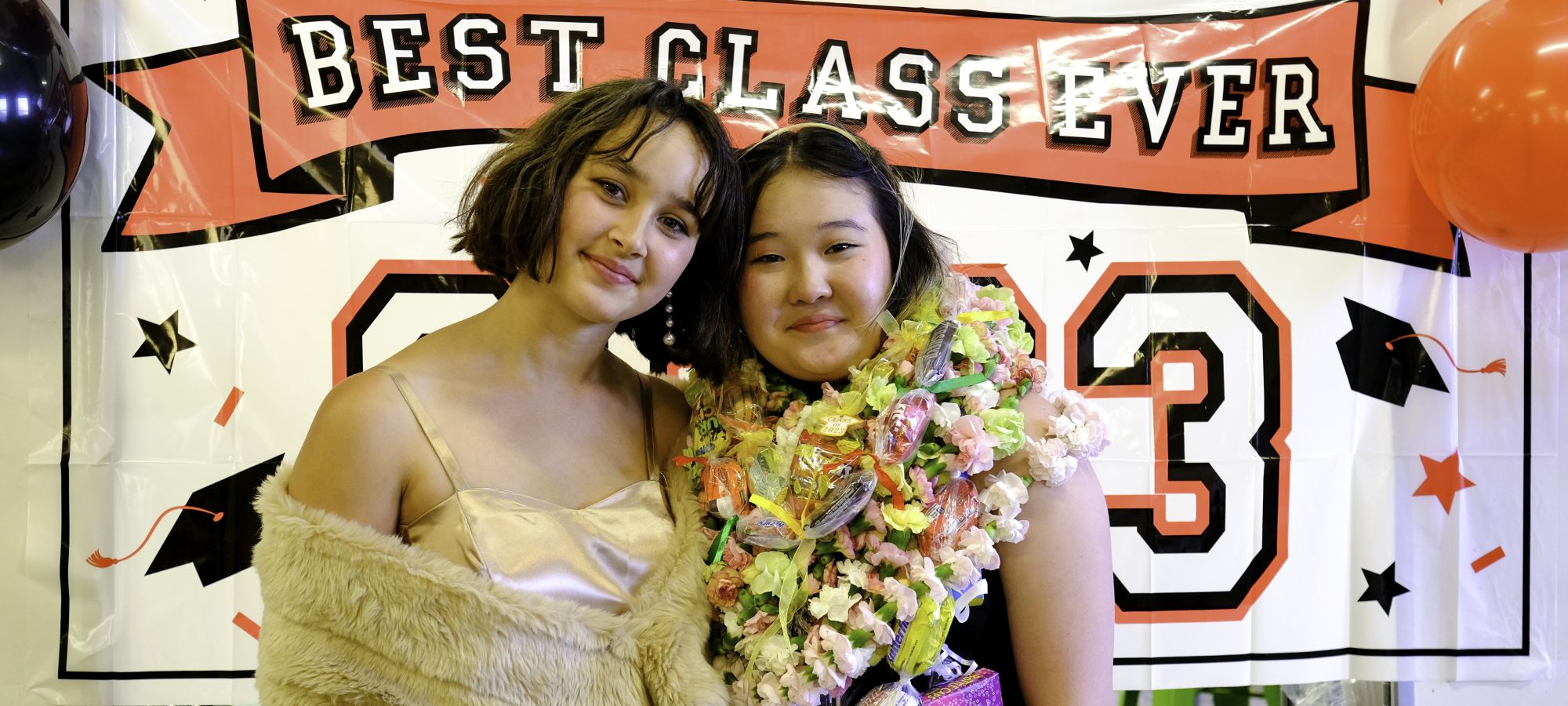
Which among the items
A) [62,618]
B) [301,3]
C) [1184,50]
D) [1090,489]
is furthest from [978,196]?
[62,618]

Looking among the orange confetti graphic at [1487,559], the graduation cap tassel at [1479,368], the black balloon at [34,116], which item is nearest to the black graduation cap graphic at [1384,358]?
the graduation cap tassel at [1479,368]

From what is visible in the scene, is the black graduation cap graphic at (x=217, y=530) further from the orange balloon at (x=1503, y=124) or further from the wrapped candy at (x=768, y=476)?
the orange balloon at (x=1503, y=124)

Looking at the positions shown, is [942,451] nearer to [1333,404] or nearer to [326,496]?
[326,496]

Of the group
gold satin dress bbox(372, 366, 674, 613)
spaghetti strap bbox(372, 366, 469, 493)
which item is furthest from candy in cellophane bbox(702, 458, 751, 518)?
spaghetti strap bbox(372, 366, 469, 493)

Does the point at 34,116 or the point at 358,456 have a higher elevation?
the point at 34,116

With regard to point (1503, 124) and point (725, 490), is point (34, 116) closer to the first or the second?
point (725, 490)

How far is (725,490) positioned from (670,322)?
33 centimetres

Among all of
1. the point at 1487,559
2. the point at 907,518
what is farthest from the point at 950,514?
the point at 1487,559

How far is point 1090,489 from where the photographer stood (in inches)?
55.4

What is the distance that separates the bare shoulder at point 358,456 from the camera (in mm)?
1225

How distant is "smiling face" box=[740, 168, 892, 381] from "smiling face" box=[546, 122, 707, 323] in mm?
153

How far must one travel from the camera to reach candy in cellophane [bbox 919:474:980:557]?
4.45 feet

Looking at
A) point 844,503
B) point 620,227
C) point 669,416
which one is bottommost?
point 844,503

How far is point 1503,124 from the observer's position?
2.17 meters
